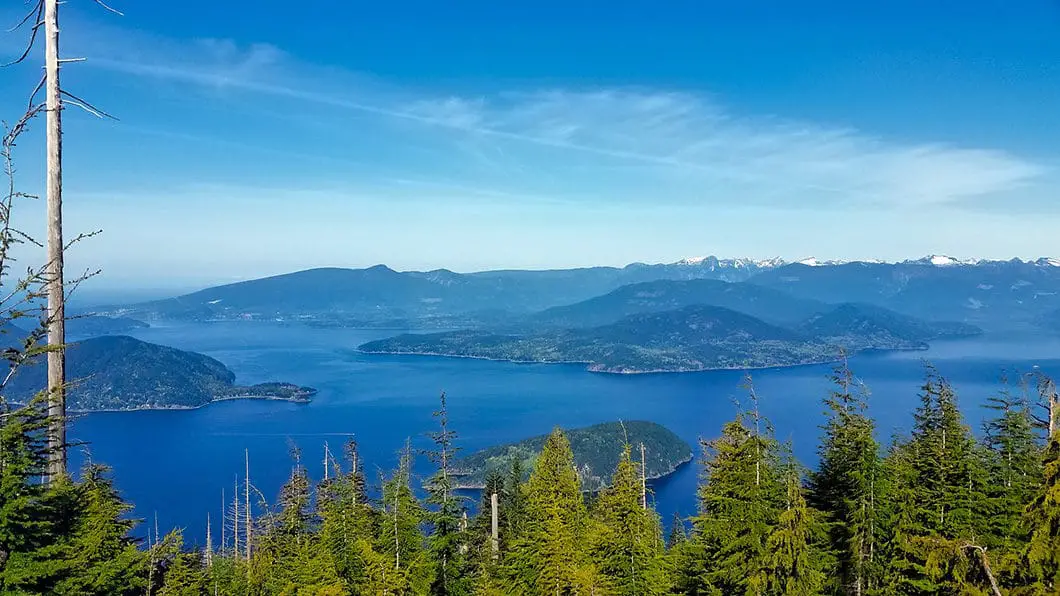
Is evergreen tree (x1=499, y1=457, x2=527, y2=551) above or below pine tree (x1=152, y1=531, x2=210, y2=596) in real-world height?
below

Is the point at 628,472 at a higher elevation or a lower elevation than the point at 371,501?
higher

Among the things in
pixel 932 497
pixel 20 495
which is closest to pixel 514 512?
pixel 932 497

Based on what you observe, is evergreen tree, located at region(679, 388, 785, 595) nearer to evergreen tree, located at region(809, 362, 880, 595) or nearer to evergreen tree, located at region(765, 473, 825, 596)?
evergreen tree, located at region(765, 473, 825, 596)

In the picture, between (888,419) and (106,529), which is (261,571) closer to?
(106,529)

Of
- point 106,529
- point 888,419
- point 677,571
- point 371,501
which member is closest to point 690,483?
point 888,419

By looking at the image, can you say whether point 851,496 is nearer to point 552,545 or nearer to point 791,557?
point 791,557

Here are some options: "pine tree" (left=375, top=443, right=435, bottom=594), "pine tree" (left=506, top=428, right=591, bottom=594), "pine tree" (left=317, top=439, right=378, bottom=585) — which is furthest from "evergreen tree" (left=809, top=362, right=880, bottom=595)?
"pine tree" (left=317, top=439, right=378, bottom=585)
